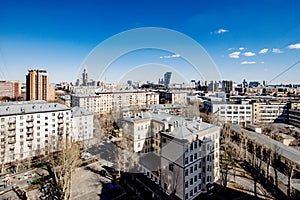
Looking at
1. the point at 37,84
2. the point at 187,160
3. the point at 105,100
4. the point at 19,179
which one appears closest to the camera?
the point at 187,160

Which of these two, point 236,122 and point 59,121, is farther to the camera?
point 236,122

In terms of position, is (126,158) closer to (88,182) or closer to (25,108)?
(88,182)

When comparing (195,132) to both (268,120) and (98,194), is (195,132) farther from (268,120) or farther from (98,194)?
(268,120)

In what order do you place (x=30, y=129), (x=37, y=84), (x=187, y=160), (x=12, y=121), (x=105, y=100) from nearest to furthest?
(x=187, y=160) → (x=12, y=121) → (x=30, y=129) → (x=105, y=100) → (x=37, y=84)

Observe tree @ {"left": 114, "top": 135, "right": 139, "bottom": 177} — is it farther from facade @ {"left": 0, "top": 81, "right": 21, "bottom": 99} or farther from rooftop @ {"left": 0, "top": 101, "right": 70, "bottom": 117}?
facade @ {"left": 0, "top": 81, "right": 21, "bottom": 99}

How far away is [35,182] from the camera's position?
20.9ft

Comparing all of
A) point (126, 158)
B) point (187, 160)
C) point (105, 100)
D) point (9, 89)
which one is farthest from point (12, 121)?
point (9, 89)

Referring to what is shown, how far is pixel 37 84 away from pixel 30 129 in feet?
46.1

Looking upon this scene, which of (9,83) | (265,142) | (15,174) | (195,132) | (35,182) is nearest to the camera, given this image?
(195,132)

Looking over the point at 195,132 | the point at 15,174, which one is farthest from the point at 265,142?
the point at 15,174

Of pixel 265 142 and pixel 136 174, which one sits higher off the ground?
pixel 265 142

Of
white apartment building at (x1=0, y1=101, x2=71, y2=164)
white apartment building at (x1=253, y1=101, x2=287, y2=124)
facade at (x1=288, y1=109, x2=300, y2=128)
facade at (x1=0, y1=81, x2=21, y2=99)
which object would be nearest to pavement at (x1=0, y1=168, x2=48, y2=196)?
white apartment building at (x1=0, y1=101, x2=71, y2=164)

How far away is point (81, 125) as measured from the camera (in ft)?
35.1

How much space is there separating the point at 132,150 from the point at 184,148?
118 inches
